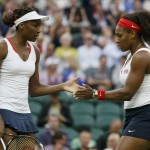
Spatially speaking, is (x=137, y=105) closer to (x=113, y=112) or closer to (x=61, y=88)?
(x=61, y=88)

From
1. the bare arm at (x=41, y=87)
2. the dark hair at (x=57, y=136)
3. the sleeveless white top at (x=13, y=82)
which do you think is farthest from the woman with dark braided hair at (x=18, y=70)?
the dark hair at (x=57, y=136)

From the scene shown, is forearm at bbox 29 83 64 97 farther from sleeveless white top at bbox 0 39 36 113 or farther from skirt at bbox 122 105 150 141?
skirt at bbox 122 105 150 141

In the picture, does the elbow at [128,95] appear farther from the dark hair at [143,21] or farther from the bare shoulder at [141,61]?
the dark hair at [143,21]

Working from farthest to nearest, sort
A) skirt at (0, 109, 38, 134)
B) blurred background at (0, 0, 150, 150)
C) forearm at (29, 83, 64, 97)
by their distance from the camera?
blurred background at (0, 0, 150, 150) < forearm at (29, 83, 64, 97) < skirt at (0, 109, 38, 134)

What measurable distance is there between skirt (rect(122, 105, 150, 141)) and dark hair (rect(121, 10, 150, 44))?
0.69 m

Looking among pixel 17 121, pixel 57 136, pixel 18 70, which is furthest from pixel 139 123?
pixel 57 136

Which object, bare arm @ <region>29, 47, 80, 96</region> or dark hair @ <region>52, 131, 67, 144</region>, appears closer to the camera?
bare arm @ <region>29, 47, 80, 96</region>

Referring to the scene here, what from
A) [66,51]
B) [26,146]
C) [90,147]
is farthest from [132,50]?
[66,51]

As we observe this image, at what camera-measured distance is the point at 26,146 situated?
6.71 metres

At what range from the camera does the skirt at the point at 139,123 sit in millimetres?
6562

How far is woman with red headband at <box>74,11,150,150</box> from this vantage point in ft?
21.5

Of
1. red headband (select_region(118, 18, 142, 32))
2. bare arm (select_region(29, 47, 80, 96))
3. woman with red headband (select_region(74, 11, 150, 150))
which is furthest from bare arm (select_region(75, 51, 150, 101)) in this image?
bare arm (select_region(29, 47, 80, 96))

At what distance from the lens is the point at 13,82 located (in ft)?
22.3

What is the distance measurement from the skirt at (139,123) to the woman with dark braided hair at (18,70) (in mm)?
961
